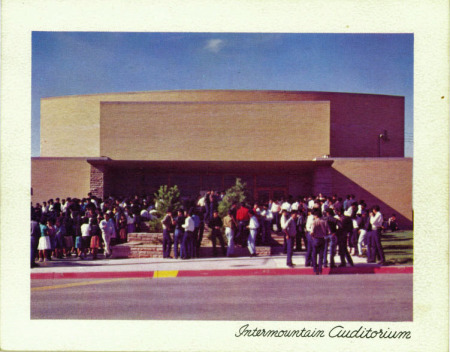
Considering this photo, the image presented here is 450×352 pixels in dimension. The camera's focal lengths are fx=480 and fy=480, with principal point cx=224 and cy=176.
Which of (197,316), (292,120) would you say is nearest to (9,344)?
(197,316)

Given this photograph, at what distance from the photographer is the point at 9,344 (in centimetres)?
732

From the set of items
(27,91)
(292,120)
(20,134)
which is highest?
(292,120)

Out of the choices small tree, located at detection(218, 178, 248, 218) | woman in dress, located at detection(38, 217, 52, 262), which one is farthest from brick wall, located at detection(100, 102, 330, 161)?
woman in dress, located at detection(38, 217, 52, 262)

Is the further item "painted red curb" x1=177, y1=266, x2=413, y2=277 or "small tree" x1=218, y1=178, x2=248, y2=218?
"small tree" x1=218, y1=178, x2=248, y2=218

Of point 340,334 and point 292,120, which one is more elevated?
point 292,120

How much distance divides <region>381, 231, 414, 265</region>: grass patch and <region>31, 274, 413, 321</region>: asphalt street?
191 centimetres

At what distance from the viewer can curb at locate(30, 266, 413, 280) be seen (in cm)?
1247

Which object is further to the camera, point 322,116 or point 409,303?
point 322,116

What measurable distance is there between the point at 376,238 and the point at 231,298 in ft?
20.1

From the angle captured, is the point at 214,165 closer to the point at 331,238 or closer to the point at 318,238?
the point at 331,238

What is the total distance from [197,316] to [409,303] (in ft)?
12.5

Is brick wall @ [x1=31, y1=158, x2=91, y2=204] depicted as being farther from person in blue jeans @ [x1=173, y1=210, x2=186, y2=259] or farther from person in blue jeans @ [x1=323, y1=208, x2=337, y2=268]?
person in blue jeans @ [x1=323, y1=208, x2=337, y2=268]

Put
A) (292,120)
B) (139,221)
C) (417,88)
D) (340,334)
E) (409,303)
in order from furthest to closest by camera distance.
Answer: (292,120)
(139,221)
(409,303)
(417,88)
(340,334)

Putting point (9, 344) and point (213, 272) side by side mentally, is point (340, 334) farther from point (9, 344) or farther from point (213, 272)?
point (213, 272)
